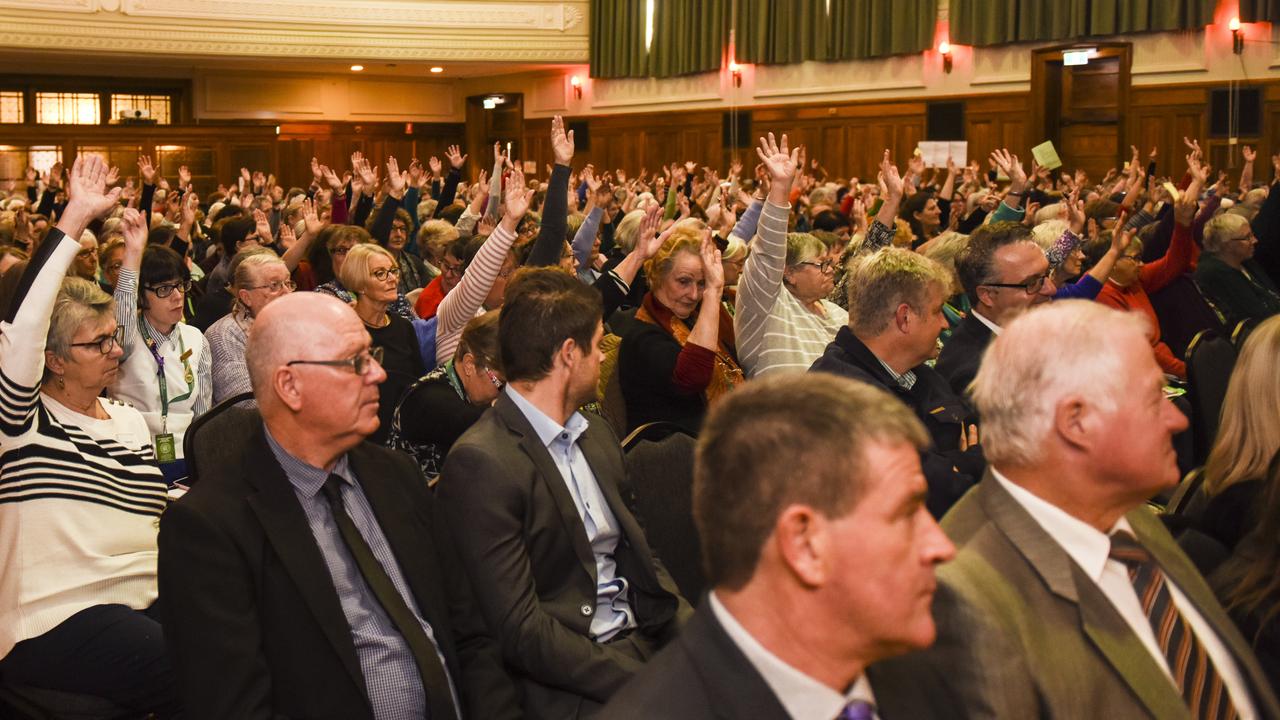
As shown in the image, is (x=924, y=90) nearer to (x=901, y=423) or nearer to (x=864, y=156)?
(x=864, y=156)

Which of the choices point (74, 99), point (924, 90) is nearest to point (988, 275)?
point (924, 90)

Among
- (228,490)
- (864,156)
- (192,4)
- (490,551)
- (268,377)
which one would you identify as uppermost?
(192,4)

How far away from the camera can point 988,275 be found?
12.7 feet

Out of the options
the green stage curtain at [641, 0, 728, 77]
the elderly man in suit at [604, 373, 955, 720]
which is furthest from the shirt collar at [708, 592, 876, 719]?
the green stage curtain at [641, 0, 728, 77]

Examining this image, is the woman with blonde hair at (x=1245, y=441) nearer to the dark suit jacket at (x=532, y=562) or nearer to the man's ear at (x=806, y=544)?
the dark suit jacket at (x=532, y=562)

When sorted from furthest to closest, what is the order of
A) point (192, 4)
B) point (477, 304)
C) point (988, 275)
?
point (192, 4)
point (477, 304)
point (988, 275)

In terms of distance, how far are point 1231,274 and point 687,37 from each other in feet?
36.4

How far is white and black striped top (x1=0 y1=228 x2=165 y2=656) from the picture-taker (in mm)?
2656

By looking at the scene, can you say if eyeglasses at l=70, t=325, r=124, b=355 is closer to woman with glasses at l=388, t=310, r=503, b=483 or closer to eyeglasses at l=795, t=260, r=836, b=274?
woman with glasses at l=388, t=310, r=503, b=483

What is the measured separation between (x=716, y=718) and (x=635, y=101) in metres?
16.7

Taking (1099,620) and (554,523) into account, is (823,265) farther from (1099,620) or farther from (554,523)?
(1099,620)

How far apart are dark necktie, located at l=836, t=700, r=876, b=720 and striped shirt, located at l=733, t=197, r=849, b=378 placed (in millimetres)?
2725

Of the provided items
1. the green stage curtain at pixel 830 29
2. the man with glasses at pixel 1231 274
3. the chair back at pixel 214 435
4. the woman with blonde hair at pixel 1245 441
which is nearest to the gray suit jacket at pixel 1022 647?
the woman with blonde hair at pixel 1245 441

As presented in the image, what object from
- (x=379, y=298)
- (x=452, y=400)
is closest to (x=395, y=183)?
(x=379, y=298)
